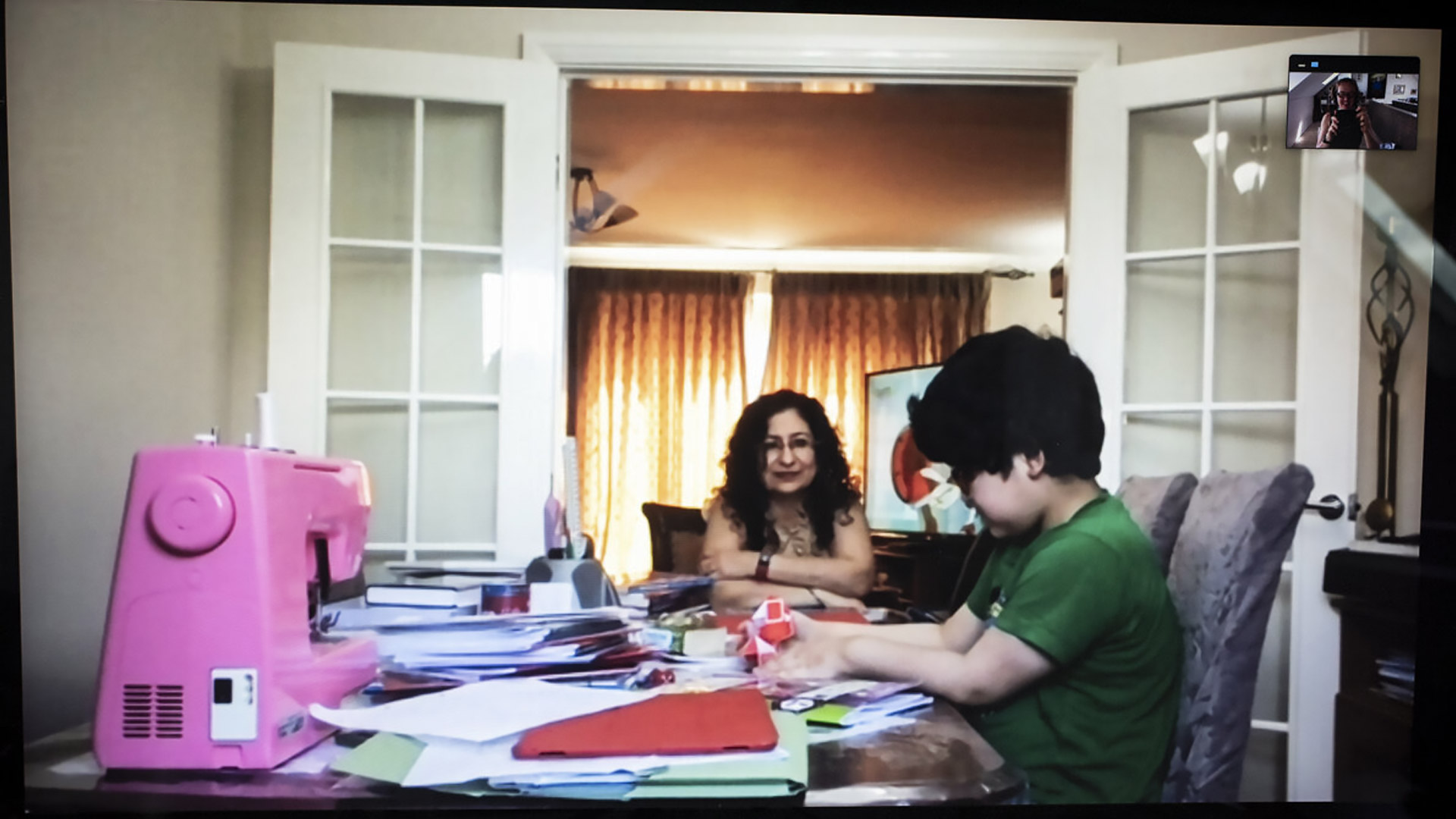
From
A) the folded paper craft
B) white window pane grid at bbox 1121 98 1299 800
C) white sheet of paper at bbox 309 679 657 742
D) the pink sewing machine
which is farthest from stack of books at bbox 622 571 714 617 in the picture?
white window pane grid at bbox 1121 98 1299 800

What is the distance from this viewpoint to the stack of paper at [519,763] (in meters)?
0.69

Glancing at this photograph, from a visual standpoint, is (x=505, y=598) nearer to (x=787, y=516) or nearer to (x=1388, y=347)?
(x=787, y=516)

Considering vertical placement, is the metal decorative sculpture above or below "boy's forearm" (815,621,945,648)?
above

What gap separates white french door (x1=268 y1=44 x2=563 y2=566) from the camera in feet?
3.58

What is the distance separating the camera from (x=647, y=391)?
1264mm

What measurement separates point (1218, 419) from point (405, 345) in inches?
43.8

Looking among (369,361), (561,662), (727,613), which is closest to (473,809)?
(561,662)

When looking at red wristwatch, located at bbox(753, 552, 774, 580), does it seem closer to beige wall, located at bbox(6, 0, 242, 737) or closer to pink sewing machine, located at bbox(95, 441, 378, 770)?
pink sewing machine, located at bbox(95, 441, 378, 770)

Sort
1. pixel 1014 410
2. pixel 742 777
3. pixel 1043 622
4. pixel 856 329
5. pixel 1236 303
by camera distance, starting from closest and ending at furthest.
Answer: pixel 742 777, pixel 1043 622, pixel 1014 410, pixel 1236 303, pixel 856 329

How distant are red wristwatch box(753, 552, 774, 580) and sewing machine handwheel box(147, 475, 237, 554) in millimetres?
652

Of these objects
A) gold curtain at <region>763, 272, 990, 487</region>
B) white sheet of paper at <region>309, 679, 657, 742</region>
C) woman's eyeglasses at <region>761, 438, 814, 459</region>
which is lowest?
white sheet of paper at <region>309, 679, 657, 742</region>

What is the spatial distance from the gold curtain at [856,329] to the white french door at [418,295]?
13.8 inches

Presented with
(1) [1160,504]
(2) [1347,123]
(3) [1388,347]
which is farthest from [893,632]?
(2) [1347,123]

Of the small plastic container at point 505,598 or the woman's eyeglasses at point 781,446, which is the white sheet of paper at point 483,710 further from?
the woman's eyeglasses at point 781,446
